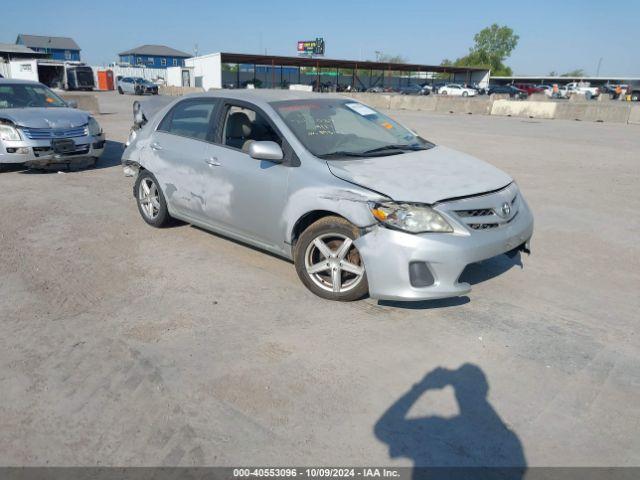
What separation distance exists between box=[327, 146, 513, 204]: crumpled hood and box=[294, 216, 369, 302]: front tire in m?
0.39

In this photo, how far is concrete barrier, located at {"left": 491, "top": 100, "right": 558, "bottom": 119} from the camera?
25312 millimetres

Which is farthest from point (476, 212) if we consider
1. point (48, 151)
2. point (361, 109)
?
point (48, 151)

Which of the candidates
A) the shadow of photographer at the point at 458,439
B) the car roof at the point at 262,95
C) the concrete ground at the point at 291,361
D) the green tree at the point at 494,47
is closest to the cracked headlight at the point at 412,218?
the concrete ground at the point at 291,361

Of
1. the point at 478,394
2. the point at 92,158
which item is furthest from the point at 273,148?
the point at 92,158

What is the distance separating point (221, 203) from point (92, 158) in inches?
239

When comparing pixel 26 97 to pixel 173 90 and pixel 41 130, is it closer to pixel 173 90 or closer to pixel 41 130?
pixel 41 130

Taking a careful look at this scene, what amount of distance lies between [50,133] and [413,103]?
2602cm

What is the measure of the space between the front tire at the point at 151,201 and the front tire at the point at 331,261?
2.24 metres

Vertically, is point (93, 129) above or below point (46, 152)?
above

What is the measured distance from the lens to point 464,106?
94.3 ft

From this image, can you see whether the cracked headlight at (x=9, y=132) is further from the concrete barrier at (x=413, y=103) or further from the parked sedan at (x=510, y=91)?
the parked sedan at (x=510, y=91)

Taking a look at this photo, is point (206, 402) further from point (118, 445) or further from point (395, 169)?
point (395, 169)

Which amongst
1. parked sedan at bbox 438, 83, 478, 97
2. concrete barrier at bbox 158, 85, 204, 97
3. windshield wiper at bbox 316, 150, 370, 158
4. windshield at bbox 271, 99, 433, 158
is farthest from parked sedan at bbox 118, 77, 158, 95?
windshield wiper at bbox 316, 150, 370, 158

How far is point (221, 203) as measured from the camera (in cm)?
477
